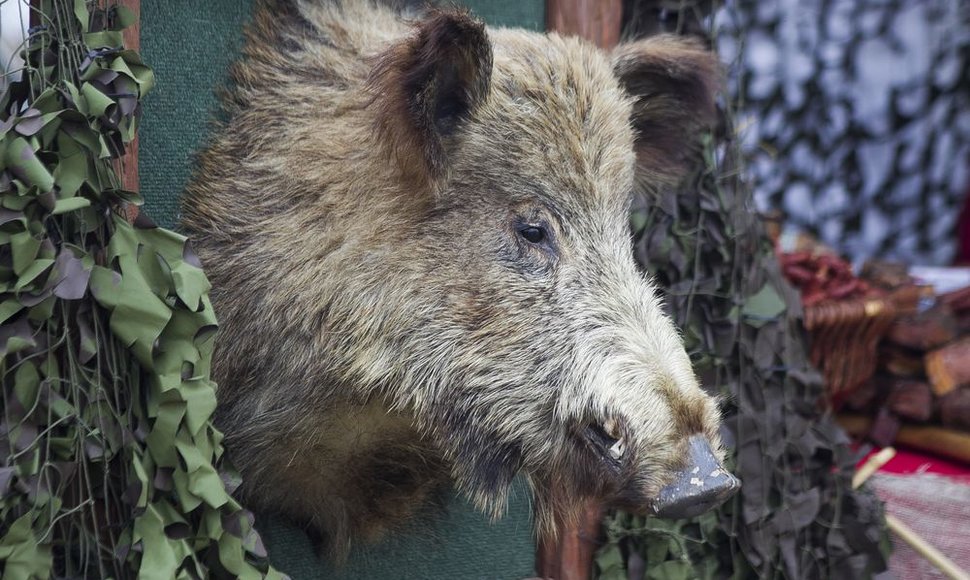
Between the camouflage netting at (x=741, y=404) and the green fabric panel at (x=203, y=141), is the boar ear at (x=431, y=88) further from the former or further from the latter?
the camouflage netting at (x=741, y=404)

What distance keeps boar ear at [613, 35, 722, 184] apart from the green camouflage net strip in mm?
977

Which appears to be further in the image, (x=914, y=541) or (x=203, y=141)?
(x=914, y=541)

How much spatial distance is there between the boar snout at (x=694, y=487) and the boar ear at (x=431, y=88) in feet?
2.12

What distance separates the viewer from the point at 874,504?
268 centimetres

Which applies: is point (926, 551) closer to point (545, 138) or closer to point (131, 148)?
point (545, 138)

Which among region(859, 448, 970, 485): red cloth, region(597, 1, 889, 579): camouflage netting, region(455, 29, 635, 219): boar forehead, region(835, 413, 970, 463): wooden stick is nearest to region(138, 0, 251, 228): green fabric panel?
region(455, 29, 635, 219): boar forehead

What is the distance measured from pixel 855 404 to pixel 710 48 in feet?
5.19

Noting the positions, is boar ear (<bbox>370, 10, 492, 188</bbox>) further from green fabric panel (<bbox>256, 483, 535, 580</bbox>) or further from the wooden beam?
green fabric panel (<bbox>256, 483, 535, 580</bbox>)

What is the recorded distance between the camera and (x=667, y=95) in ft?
7.23

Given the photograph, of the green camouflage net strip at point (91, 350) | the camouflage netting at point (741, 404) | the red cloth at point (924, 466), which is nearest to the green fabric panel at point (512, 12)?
the camouflage netting at point (741, 404)

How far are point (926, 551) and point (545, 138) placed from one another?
1.53m

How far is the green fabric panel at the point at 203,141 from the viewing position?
192 centimetres

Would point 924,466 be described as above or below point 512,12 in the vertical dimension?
below

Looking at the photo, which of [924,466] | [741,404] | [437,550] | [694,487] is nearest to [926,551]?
[741,404]
